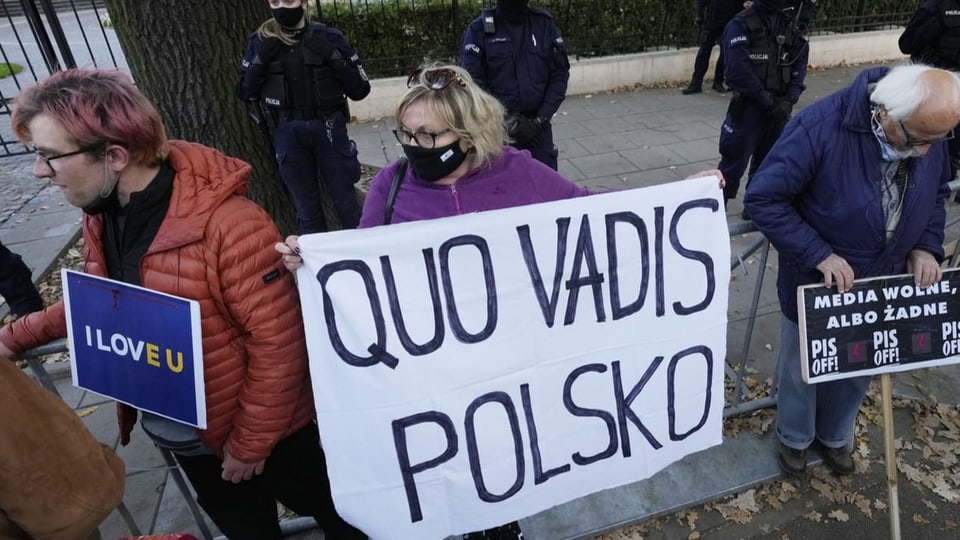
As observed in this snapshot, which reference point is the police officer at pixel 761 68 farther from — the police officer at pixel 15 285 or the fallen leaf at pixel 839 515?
the police officer at pixel 15 285

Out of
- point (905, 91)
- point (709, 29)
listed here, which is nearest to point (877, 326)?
point (905, 91)

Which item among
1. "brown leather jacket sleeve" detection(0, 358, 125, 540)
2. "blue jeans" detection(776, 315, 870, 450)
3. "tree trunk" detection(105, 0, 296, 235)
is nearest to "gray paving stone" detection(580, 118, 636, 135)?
"tree trunk" detection(105, 0, 296, 235)

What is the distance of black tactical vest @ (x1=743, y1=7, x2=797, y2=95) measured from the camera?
4.66 meters

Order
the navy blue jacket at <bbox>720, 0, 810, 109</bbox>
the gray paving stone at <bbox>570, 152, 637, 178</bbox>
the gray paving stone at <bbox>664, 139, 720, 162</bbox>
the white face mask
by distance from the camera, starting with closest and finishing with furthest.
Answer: the white face mask
the navy blue jacket at <bbox>720, 0, 810, 109</bbox>
the gray paving stone at <bbox>570, 152, 637, 178</bbox>
the gray paving stone at <bbox>664, 139, 720, 162</bbox>

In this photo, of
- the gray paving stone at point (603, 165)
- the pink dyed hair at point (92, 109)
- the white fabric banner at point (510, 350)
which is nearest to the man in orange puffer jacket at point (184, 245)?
the pink dyed hair at point (92, 109)

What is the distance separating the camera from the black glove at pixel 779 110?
4.78 meters

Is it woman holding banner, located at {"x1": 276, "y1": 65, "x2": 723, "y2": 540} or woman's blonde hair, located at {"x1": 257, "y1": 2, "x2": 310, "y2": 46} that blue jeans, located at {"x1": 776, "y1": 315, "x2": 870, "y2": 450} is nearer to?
woman holding banner, located at {"x1": 276, "y1": 65, "x2": 723, "y2": 540}

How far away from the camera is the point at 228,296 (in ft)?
5.76

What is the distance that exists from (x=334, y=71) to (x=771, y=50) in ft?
11.4

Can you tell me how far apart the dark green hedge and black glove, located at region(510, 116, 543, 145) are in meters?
4.52

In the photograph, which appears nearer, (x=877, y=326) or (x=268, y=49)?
(x=877, y=326)

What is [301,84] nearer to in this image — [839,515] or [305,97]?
[305,97]

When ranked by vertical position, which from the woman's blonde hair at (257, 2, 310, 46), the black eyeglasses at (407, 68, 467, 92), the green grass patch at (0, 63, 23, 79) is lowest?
the black eyeglasses at (407, 68, 467, 92)

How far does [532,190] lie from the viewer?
213 cm
